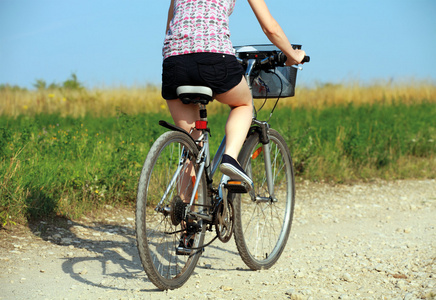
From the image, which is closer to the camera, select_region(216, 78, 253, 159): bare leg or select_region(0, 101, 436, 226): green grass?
select_region(216, 78, 253, 159): bare leg

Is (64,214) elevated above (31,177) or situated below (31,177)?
below

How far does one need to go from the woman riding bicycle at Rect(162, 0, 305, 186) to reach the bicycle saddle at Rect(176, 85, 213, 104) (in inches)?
1.5

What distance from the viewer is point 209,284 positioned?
3762mm

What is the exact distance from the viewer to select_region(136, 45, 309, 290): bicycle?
3.26 meters

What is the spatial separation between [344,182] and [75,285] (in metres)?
5.17

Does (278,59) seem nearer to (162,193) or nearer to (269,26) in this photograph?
(269,26)

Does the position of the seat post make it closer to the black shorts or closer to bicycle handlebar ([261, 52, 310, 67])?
the black shorts

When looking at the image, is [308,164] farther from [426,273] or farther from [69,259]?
[69,259]

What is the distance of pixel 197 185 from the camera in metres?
3.43

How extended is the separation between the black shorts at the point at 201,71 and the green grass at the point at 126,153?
220 centimetres

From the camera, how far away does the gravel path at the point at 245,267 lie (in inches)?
140

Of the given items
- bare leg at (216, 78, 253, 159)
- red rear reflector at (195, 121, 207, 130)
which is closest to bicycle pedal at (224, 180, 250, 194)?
bare leg at (216, 78, 253, 159)

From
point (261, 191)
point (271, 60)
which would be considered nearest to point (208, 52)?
point (271, 60)

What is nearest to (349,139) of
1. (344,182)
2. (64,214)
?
(344,182)
